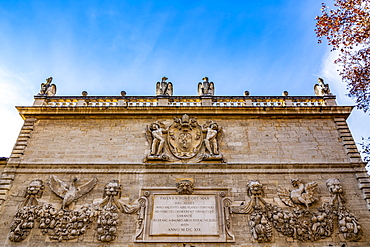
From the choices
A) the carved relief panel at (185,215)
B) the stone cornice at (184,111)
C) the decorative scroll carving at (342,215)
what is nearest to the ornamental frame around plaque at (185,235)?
the carved relief panel at (185,215)

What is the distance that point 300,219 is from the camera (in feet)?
32.0

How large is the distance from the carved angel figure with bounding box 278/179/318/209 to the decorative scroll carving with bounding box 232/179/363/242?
3 cm

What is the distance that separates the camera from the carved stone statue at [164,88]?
1319 cm

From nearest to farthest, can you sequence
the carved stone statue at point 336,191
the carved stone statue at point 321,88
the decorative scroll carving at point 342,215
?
1. the decorative scroll carving at point 342,215
2. the carved stone statue at point 336,191
3. the carved stone statue at point 321,88

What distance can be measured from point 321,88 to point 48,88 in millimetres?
12610

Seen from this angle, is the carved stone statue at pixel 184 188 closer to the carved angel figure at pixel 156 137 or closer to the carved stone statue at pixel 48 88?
the carved angel figure at pixel 156 137

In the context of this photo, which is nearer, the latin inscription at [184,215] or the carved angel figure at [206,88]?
the latin inscription at [184,215]

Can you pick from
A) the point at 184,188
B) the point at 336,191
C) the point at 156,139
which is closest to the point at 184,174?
the point at 184,188

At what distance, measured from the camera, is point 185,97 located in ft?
42.5

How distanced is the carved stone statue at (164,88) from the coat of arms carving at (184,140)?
173 centimetres

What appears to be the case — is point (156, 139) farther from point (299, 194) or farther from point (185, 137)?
point (299, 194)

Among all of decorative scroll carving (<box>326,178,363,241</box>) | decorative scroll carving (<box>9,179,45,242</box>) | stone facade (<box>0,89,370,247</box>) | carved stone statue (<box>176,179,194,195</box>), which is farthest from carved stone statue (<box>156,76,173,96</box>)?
decorative scroll carving (<box>326,178,363,241</box>)

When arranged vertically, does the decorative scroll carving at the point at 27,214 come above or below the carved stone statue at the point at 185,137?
below

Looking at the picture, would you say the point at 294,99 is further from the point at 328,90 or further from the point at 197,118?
the point at 197,118
